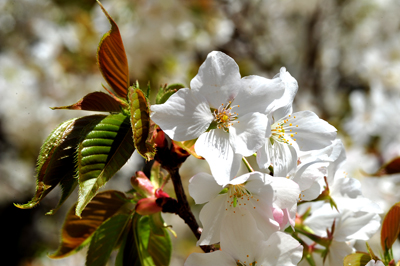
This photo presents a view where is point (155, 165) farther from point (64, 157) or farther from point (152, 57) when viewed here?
point (152, 57)

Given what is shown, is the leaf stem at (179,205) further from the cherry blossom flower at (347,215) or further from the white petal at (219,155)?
the cherry blossom flower at (347,215)

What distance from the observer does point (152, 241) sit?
574 mm

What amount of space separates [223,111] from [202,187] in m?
0.11

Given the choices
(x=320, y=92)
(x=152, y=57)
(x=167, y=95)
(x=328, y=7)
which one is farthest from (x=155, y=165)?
(x=328, y=7)

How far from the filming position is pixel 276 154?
1.54 ft

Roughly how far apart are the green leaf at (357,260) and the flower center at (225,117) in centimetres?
25

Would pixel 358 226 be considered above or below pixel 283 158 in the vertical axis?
below

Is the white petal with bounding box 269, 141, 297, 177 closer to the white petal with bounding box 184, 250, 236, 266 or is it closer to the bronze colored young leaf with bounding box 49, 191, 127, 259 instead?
the white petal with bounding box 184, 250, 236, 266

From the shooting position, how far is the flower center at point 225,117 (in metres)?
0.46

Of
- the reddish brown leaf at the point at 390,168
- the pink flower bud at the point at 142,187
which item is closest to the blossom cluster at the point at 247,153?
the pink flower bud at the point at 142,187

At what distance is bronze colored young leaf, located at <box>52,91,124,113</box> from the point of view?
0.46 meters

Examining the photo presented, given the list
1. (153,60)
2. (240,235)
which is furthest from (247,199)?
(153,60)

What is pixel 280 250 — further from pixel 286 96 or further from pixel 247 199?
pixel 286 96

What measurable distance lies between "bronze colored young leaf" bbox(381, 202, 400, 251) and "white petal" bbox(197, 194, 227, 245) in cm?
27
